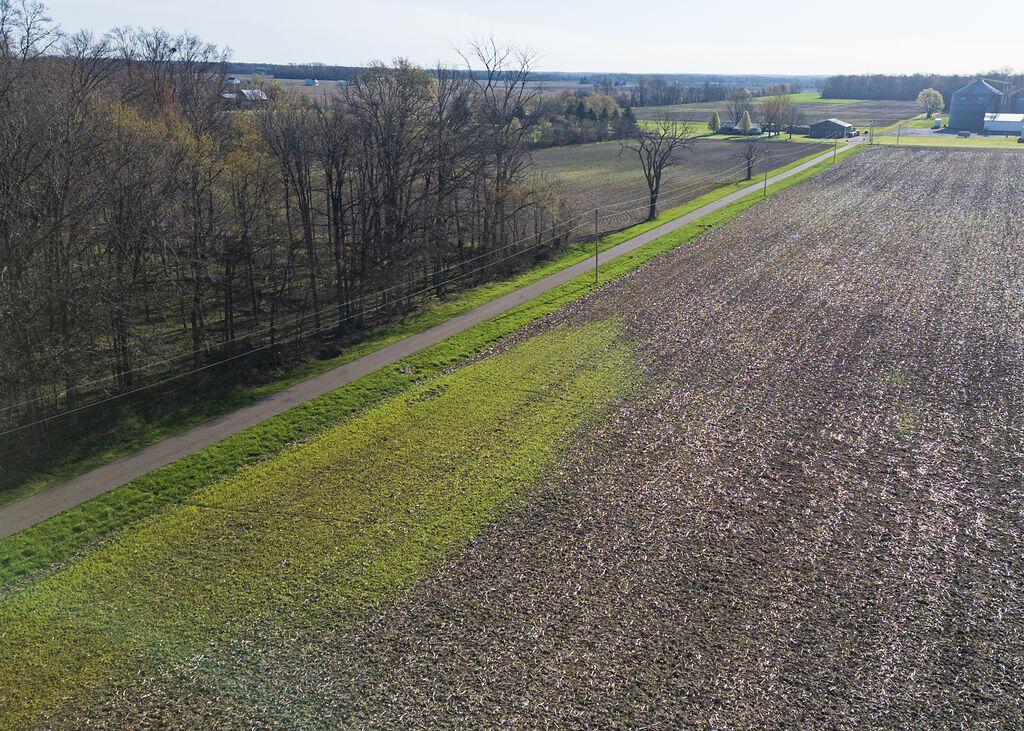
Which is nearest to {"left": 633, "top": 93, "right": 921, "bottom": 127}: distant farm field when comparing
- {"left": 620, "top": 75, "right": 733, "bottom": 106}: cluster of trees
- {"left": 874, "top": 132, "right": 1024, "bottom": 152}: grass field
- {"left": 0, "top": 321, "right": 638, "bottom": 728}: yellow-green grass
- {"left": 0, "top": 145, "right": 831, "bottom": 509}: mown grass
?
{"left": 620, "top": 75, "right": 733, "bottom": 106}: cluster of trees

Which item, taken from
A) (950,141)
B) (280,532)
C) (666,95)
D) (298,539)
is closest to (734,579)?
(298,539)

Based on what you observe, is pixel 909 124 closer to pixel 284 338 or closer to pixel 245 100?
pixel 245 100

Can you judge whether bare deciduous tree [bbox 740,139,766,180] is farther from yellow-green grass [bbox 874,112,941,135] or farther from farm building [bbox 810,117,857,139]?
yellow-green grass [bbox 874,112,941,135]

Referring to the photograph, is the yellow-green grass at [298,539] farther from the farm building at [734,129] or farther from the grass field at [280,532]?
the farm building at [734,129]

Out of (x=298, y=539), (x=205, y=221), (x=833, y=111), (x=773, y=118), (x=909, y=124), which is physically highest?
(x=833, y=111)

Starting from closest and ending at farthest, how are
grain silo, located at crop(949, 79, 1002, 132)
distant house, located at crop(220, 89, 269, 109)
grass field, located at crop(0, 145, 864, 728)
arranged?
1. grass field, located at crop(0, 145, 864, 728)
2. distant house, located at crop(220, 89, 269, 109)
3. grain silo, located at crop(949, 79, 1002, 132)

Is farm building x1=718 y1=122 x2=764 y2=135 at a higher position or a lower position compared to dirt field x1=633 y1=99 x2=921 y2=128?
lower

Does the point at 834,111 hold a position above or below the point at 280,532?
above
